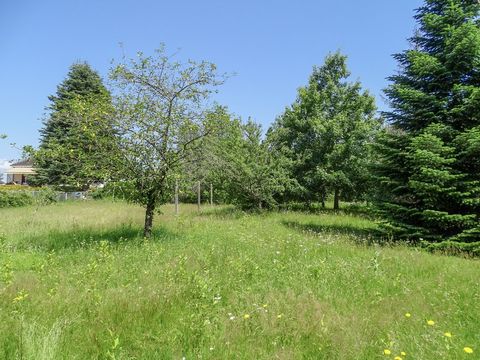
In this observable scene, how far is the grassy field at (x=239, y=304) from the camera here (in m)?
3.73

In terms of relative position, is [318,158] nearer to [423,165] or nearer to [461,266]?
[423,165]

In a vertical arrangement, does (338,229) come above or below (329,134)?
below

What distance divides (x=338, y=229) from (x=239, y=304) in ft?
27.1

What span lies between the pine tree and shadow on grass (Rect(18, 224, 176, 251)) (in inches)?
299

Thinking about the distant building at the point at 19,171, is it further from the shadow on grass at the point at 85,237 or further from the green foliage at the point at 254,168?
the shadow on grass at the point at 85,237

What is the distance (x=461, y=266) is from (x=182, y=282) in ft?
19.8

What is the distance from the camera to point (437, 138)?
31.2 feet

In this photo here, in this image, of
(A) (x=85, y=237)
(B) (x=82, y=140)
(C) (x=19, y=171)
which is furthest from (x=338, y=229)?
(C) (x=19, y=171)

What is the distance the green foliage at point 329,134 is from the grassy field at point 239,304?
10.2 metres

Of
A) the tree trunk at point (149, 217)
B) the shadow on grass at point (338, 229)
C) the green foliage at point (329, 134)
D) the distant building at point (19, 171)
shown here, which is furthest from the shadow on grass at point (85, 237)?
the distant building at point (19, 171)

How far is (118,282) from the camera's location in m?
5.76

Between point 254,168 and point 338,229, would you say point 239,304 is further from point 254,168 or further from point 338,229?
point 254,168

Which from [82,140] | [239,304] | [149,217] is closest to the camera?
[239,304]

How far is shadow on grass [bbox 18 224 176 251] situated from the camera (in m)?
9.10
